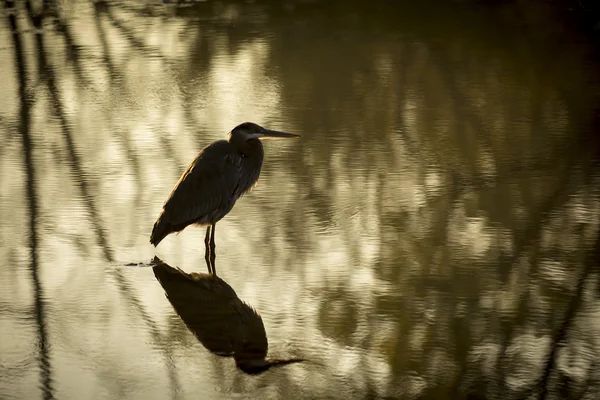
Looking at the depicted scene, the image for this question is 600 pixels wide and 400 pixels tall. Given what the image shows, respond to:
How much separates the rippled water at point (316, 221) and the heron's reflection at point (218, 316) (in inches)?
0.7

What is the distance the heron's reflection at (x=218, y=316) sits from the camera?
5793 mm

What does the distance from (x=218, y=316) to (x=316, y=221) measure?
171 centimetres

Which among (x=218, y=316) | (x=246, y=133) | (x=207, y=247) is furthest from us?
(x=246, y=133)

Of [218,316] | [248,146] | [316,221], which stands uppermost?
[248,146]

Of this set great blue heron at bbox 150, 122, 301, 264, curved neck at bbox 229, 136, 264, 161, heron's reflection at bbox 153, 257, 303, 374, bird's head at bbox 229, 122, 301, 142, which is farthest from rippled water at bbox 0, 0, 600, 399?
bird's head at bbox 229, 122, 301, 142

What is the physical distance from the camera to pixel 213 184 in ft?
24.5

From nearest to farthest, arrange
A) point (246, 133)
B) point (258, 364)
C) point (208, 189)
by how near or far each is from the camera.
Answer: point (258, 364), point (208, 189), point (246, 133)

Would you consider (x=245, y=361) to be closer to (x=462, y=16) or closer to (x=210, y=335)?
(x=210, y=335)

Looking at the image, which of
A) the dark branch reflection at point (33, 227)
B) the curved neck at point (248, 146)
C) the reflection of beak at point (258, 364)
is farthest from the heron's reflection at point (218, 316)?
Answer: the curved neck at point (248, 146)

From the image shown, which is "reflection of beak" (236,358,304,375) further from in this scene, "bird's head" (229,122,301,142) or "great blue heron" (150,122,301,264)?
"bird's head" (229,122,301,142)

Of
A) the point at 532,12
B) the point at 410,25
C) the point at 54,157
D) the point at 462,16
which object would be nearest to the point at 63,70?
the point at 54,157

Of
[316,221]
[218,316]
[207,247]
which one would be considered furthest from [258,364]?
[316,221]

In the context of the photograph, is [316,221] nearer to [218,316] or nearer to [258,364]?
[218,316]

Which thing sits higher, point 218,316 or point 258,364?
point 258,364
